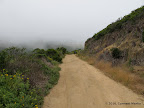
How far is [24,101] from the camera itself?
2.83 metres

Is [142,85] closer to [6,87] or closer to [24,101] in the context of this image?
[24,101]

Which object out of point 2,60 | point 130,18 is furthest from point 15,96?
point 130,18

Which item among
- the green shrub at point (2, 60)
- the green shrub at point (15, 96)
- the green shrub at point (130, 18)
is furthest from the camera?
the green shrub at point (130, 18)

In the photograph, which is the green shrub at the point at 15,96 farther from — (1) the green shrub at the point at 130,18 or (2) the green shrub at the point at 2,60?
(1) the green shrub at the point at 130,18

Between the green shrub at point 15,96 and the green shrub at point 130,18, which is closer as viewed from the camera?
the green shrub at point 15,96

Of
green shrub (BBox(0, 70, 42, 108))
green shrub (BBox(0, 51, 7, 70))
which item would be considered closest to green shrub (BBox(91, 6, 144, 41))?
green shrub (BBox(0, 70, 42, 108))

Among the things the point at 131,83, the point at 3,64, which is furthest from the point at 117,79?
the point at 3,64

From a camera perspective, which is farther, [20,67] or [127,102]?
[20,67]

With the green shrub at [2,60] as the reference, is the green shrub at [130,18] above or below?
above

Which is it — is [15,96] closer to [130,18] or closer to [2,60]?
[2,60]

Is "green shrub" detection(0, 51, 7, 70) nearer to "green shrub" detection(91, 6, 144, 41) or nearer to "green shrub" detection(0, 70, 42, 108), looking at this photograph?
"green shrub" detection(0, 70, 42, 108)

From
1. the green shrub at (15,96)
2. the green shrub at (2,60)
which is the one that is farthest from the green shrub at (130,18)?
the green shrub at (2,60)

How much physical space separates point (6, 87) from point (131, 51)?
951 centimetres

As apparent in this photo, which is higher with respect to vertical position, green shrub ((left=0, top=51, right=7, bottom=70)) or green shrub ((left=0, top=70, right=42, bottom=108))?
green shrub ((left=0, top=51, right=7, bottom=70))
